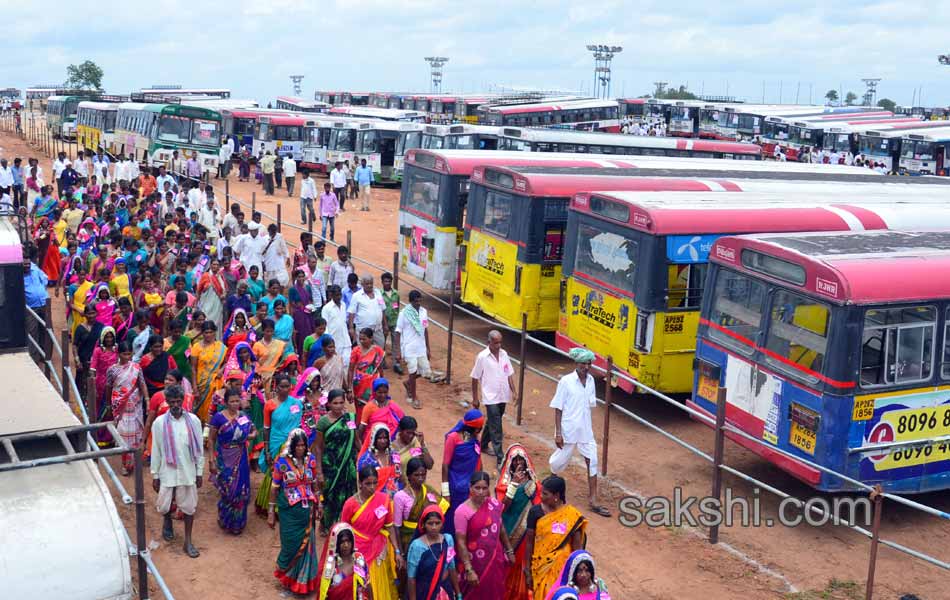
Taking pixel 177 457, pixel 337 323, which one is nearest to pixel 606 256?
pixel 337 323

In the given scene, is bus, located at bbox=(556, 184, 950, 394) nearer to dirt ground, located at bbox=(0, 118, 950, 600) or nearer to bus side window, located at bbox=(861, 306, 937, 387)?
dirt ground, located at bbox=(0, 118, 950, 600)

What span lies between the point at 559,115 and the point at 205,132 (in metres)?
22.0

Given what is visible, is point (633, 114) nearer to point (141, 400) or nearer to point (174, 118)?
point (174, 118)

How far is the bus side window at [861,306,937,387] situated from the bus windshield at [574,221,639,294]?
11.1 feet

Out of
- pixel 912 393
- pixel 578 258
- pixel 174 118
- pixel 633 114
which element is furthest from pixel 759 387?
pixel 633 114

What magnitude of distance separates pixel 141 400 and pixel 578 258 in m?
5.77

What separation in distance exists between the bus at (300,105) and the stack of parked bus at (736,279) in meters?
38.1

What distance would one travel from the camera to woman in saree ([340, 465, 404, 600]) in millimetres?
6441

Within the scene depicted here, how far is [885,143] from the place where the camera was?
43.7 meters

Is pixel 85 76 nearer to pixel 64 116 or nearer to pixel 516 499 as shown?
pixel 64 116

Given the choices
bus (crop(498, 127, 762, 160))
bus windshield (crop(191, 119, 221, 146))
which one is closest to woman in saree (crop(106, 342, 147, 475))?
bus (crop(498, 127, 762, 160))

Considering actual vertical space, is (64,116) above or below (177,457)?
above

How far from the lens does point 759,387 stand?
962cm

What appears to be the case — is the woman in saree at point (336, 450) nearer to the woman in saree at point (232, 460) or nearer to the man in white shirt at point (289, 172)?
the woman in saree at point (232, 460)
